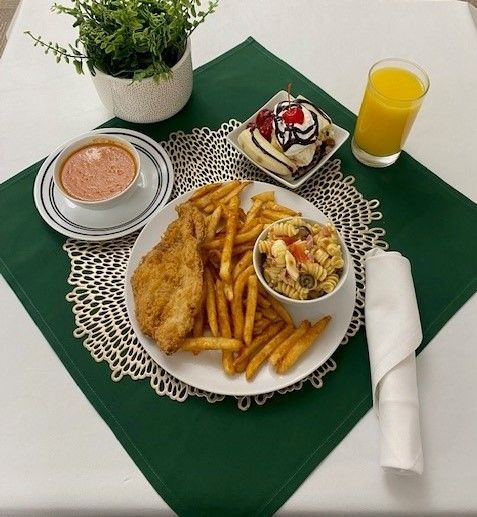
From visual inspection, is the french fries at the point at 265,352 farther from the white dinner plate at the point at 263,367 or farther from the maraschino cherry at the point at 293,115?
the maraschino cherry at the point at 293,115

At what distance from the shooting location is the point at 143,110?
169cm

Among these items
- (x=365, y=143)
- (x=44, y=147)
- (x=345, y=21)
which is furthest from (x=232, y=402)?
(x=345, y=21)

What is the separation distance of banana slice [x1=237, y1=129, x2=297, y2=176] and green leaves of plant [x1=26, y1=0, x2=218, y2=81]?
1.12 feet

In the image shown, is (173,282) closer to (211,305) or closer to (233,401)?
(211,305)

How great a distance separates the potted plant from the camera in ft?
4.85


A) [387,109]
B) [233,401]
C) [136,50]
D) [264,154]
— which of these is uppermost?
[136,50]

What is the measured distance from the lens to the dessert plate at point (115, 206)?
1.52 m

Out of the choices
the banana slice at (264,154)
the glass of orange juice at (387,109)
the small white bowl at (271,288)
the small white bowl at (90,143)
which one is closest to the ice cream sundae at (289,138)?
the banana slice at (264,154)

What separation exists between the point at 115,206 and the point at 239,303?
553 mm

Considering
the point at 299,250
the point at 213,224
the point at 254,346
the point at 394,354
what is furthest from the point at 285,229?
the point at 394,354

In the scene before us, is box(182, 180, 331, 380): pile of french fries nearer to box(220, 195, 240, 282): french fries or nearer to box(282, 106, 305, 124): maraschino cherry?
box(220, 195, 240, 282): french fries

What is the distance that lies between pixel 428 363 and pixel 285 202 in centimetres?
65

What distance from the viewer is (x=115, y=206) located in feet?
5.12

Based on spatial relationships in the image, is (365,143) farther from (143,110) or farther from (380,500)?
(380,500)
